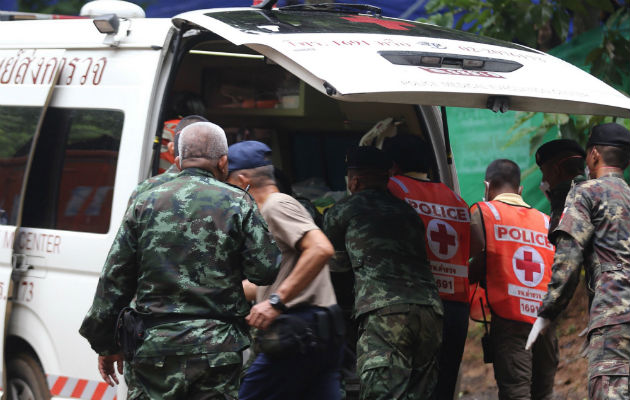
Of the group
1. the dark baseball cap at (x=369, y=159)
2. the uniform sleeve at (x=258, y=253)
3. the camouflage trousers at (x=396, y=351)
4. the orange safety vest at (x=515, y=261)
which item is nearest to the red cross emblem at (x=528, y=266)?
the orange safety vest at (x=515, y=261)

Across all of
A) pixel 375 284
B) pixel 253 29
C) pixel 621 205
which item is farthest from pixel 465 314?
pixel 253 29

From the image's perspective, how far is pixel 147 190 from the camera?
4.51m

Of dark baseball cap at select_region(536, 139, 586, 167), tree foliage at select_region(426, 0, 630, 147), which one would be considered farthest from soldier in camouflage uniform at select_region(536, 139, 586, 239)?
tree foliage at select_region(426, 0, 630, 147)

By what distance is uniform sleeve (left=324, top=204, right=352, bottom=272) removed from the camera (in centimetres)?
532

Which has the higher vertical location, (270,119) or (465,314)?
(270,119)

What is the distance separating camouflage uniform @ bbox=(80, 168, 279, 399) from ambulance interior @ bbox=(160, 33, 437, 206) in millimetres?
2873

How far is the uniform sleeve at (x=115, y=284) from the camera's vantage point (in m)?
4.25

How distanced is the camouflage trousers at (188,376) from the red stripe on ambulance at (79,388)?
1049 millimetres

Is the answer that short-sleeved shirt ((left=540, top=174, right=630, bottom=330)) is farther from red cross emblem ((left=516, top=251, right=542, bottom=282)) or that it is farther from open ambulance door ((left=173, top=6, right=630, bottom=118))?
red cross emblem ((left=516, top=251, right=542, bottom=282))

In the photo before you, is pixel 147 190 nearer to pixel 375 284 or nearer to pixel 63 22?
pixel 375 284

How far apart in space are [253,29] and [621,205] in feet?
6.58

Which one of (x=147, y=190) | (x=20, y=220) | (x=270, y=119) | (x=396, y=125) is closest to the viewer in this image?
(x=147, y=190)

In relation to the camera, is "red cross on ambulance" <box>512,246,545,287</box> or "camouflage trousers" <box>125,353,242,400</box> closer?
"camouflage trousers" <box>125,353,242,400</box>

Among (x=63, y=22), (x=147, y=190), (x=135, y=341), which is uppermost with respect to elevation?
(x=63, y=22)
